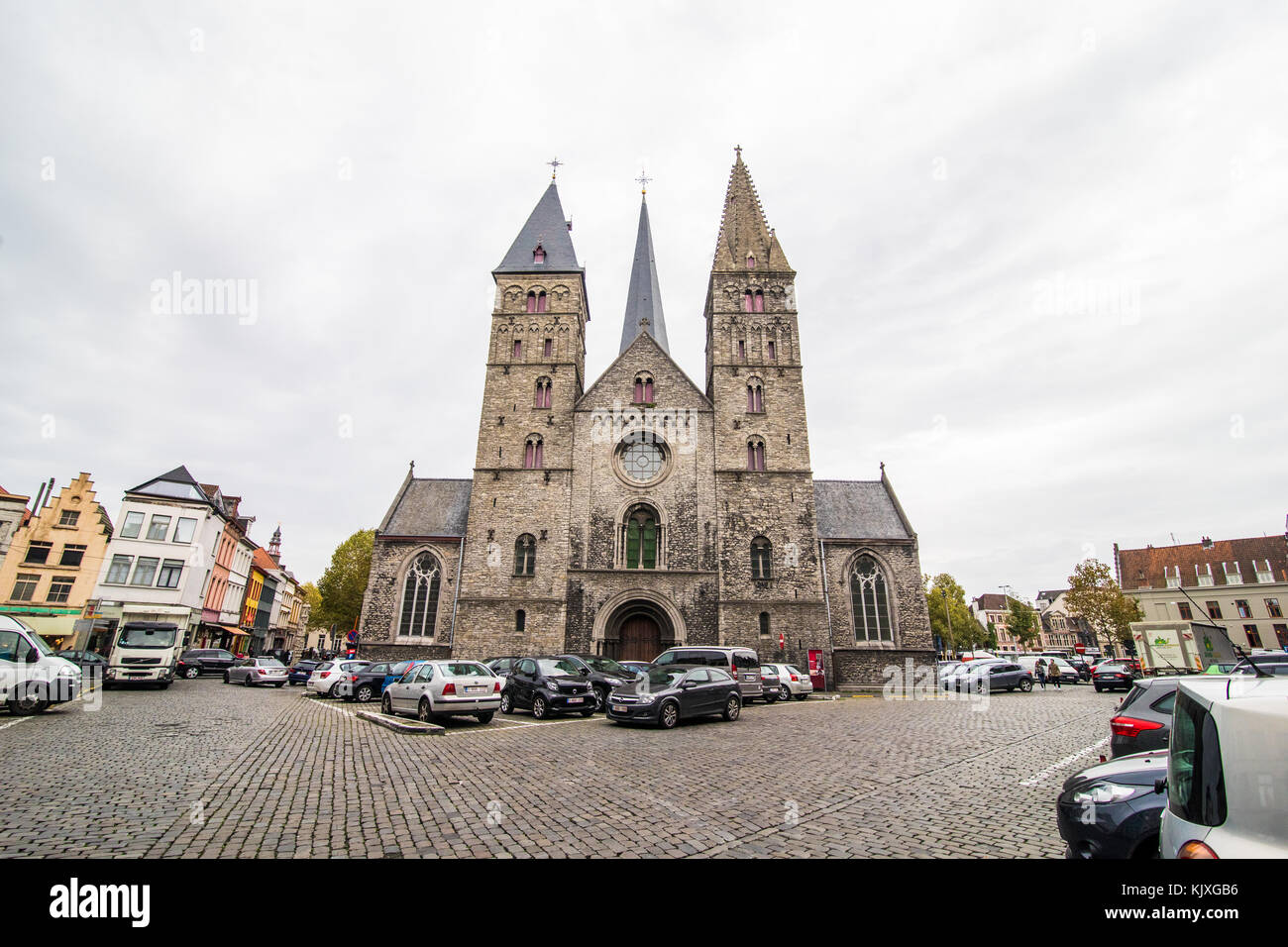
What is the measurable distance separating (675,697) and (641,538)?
14.1 metres

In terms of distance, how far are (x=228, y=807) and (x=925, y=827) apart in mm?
7117

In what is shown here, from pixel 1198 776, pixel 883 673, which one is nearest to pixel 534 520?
pixel 883 673

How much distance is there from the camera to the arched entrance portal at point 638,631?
26.0m

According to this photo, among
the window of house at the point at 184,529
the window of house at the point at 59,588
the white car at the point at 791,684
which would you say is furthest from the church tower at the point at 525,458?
the window of house at the point at 59,588

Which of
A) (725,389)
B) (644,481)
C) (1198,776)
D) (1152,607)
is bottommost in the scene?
(1198,776)

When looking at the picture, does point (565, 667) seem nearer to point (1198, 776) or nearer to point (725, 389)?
point (1198, 776)

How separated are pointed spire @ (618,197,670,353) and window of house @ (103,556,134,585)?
109 ft

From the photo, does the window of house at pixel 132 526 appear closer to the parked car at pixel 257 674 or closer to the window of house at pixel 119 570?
the window of house at pixel 119 570

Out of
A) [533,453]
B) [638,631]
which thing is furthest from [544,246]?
[638,631]
